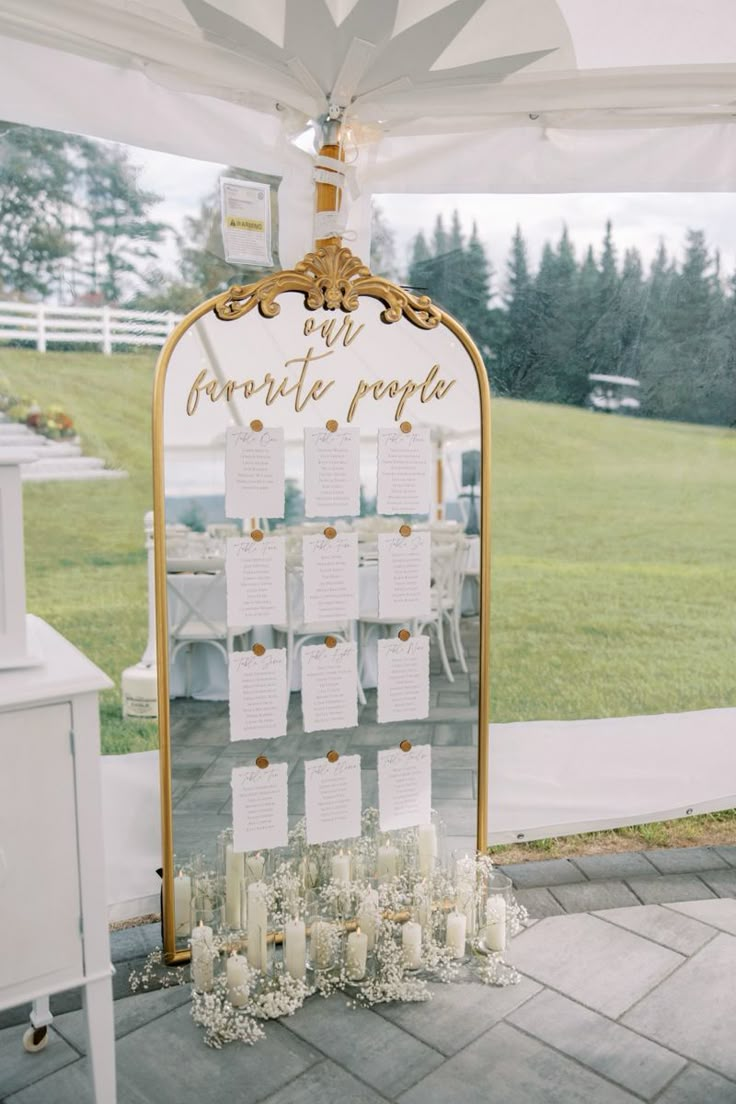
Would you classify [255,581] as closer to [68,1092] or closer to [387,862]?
[387,862]

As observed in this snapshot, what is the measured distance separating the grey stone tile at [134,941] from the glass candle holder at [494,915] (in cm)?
81

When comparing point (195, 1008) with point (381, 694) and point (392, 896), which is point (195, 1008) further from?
point (381, 694)

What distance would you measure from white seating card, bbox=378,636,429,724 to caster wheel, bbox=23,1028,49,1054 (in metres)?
0.97

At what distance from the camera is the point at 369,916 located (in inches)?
85.0

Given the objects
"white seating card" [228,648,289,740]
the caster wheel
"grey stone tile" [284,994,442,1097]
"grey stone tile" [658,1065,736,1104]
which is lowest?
"grey stone tile" [658,1065,736,1104]

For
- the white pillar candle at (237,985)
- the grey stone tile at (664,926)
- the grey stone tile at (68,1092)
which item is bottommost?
the grey stone tile at (664,926)

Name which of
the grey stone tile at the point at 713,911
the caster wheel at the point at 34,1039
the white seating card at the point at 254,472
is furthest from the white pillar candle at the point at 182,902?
the grey stone tile at the point at 713,911

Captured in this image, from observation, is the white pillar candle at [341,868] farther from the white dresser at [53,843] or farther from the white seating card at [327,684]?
the white dresser at [53,843]

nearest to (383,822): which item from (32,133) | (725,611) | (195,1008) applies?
(195,1008)

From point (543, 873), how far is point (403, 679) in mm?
891

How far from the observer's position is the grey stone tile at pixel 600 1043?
70.4 inches

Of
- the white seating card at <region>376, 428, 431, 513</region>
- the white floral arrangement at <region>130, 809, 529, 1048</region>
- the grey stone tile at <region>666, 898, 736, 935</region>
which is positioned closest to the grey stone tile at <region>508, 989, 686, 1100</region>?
the white floral arrangement at <region>130, 809, 529, 1048</region>

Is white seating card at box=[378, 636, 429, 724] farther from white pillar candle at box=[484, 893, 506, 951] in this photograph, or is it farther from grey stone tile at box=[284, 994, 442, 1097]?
grey stone tile at box=[284, 994, 442, 1097]

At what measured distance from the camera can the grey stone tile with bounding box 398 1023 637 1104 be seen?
1723mm
